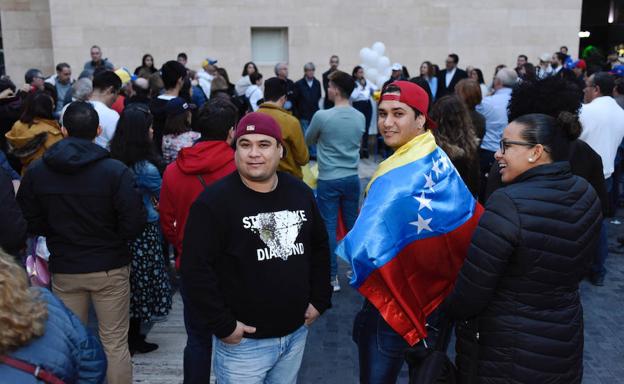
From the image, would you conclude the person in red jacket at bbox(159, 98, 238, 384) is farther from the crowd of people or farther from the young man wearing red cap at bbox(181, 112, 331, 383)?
the young man wearing red cap at bbox(181, 112, 331, 383)

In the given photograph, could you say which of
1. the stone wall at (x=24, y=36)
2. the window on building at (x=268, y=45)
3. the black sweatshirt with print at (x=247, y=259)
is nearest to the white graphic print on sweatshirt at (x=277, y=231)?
the black sweatshirt with print at (x=247, y=259)

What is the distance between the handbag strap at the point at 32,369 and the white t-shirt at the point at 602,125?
19.3 ft

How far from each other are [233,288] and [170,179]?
1.45 metres

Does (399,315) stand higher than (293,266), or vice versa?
(293,266)

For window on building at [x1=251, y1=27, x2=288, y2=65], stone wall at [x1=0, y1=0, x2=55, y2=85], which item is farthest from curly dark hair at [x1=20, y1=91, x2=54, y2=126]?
stone wall at [x1=0, y1=0, x2=55, y2=85]

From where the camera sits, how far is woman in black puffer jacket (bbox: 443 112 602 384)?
110 inches

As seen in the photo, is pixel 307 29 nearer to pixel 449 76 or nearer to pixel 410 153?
pixel 449 76

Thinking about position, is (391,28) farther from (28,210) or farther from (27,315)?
(27,315)

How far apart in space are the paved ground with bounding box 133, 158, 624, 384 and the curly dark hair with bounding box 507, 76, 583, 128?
80.1 inches

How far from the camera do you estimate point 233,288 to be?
9.55 feet

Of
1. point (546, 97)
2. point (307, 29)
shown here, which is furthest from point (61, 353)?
point (307, 29)

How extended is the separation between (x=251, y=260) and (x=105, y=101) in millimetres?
3678

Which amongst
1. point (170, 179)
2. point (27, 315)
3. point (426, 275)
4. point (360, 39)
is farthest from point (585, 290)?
point (360, 39)

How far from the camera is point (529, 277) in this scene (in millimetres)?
2826
